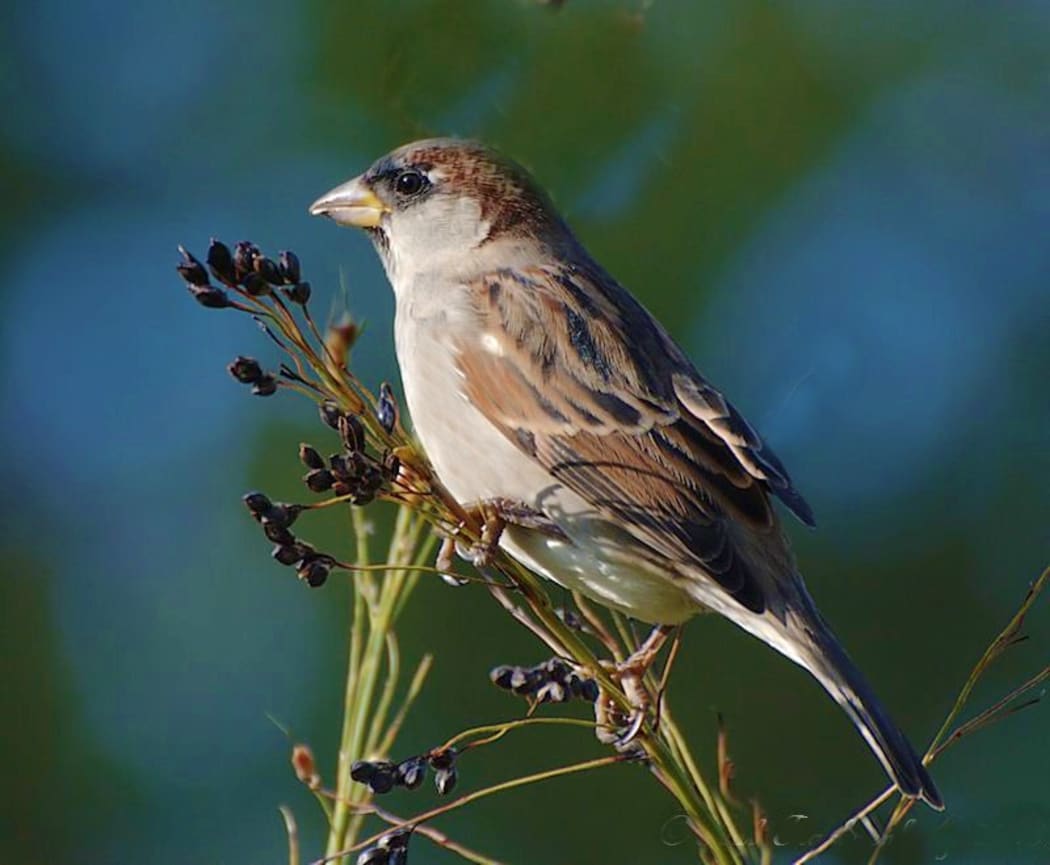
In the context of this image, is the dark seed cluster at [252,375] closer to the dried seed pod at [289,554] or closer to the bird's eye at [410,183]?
the dried seed pod at [289,554]

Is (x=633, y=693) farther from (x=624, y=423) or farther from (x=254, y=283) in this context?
(x=254, y=283)

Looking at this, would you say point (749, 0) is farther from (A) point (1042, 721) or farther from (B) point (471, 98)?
(A) point (1042, 721)

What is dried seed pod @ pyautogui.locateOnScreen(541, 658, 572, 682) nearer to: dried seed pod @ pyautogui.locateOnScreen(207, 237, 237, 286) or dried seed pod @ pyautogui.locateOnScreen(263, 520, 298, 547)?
dried seed pod @ pyautogui.locateOnScreen(263, 520, 298, 547)

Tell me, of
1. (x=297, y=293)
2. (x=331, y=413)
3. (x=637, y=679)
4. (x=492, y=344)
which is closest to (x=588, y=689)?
(x=637, y=679)

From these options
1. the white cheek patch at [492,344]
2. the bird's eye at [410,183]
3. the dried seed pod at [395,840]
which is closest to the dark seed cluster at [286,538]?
the dried seed pod at [395,840]

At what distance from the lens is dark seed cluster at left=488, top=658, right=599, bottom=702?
2.46 m

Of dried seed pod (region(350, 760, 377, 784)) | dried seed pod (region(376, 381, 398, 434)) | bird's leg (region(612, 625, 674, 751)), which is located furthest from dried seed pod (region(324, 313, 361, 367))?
bird's leg (region(612, 625, 674, 751))

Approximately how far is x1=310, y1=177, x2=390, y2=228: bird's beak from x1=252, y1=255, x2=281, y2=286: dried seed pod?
1.48 metres

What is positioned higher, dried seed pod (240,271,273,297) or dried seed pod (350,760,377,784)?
dried seed pod (240,271,273,297)

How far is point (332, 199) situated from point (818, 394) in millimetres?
1218

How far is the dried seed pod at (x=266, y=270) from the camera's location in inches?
83.5

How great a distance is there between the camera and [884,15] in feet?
18.9

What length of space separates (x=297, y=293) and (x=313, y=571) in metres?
0.39

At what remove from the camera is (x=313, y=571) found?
214cm
